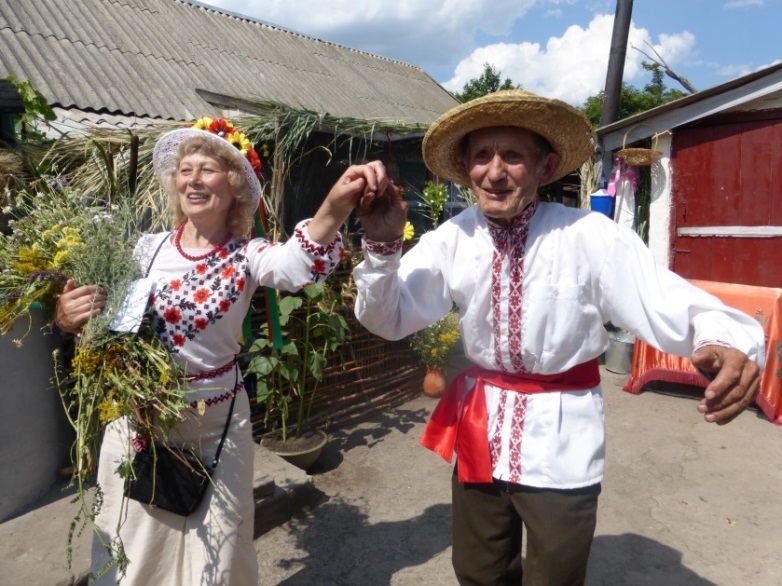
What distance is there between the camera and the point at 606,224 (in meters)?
1.83

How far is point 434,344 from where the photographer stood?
5.68 m

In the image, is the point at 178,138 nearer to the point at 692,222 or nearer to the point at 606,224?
the point at 606,224

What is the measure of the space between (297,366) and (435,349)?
5.60 feet

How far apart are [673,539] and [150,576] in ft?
9.24

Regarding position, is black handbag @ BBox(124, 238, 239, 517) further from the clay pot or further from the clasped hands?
the clay pot

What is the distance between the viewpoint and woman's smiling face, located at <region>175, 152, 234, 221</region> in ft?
6.52

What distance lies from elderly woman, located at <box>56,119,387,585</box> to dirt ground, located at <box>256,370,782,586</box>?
3.51 feet

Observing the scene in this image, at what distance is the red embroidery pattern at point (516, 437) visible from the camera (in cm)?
184

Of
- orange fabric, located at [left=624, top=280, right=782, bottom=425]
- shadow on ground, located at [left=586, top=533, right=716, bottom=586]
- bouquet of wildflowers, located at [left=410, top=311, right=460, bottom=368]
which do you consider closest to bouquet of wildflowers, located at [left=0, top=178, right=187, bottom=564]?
shadow on ground, located at [left=586, top=533, right=716, bottom=586]

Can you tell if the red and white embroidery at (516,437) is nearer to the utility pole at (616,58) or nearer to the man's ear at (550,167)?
the man's ear at (550,167)

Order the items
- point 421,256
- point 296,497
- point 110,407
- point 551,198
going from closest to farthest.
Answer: point 110,407 < point 421,256 < point 296,497 < point 551,198

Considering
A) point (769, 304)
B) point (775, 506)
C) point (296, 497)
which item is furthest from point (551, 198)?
point (296, 497)

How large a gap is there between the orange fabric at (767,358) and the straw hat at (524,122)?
3.28 meters

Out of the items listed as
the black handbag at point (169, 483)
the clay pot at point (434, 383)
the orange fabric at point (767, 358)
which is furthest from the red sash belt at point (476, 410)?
the clay pot at point (434, 383)
